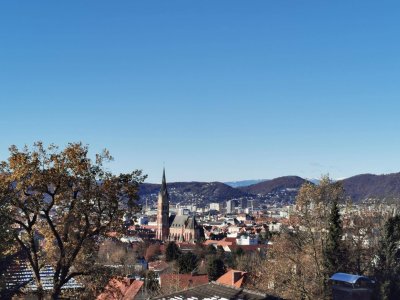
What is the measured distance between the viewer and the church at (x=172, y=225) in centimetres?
11696

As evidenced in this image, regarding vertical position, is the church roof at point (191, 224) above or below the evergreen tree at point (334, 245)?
below

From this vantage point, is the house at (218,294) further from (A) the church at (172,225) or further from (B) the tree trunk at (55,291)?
Answer: (A) the church at (172,225)

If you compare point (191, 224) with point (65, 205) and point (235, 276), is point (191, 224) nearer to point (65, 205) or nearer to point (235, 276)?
point (235, 276)

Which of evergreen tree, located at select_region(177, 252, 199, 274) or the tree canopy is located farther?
evergreen tree, located at select_region(177, 252, 199, 274)

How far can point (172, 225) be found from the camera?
123m

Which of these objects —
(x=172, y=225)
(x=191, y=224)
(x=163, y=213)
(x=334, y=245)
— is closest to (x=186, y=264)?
(x=334, y=245)

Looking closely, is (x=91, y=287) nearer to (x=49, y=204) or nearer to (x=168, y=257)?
(x=49, y=204)

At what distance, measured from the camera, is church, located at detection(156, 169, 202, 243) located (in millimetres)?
116956

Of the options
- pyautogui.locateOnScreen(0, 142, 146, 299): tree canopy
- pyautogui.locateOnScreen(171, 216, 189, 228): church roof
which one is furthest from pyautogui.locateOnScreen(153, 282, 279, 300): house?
pyautogui.locateOnScreen(171, 216, 189, 228): church roof

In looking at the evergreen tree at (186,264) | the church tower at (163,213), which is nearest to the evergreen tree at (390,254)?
the evergreen tree at (186,264)

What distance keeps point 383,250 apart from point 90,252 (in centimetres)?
1844

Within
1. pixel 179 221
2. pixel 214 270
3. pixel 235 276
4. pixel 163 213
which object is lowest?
pixel 214 270

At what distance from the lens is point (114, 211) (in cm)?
1508

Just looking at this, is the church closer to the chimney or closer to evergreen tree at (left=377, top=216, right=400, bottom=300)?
the chimney
